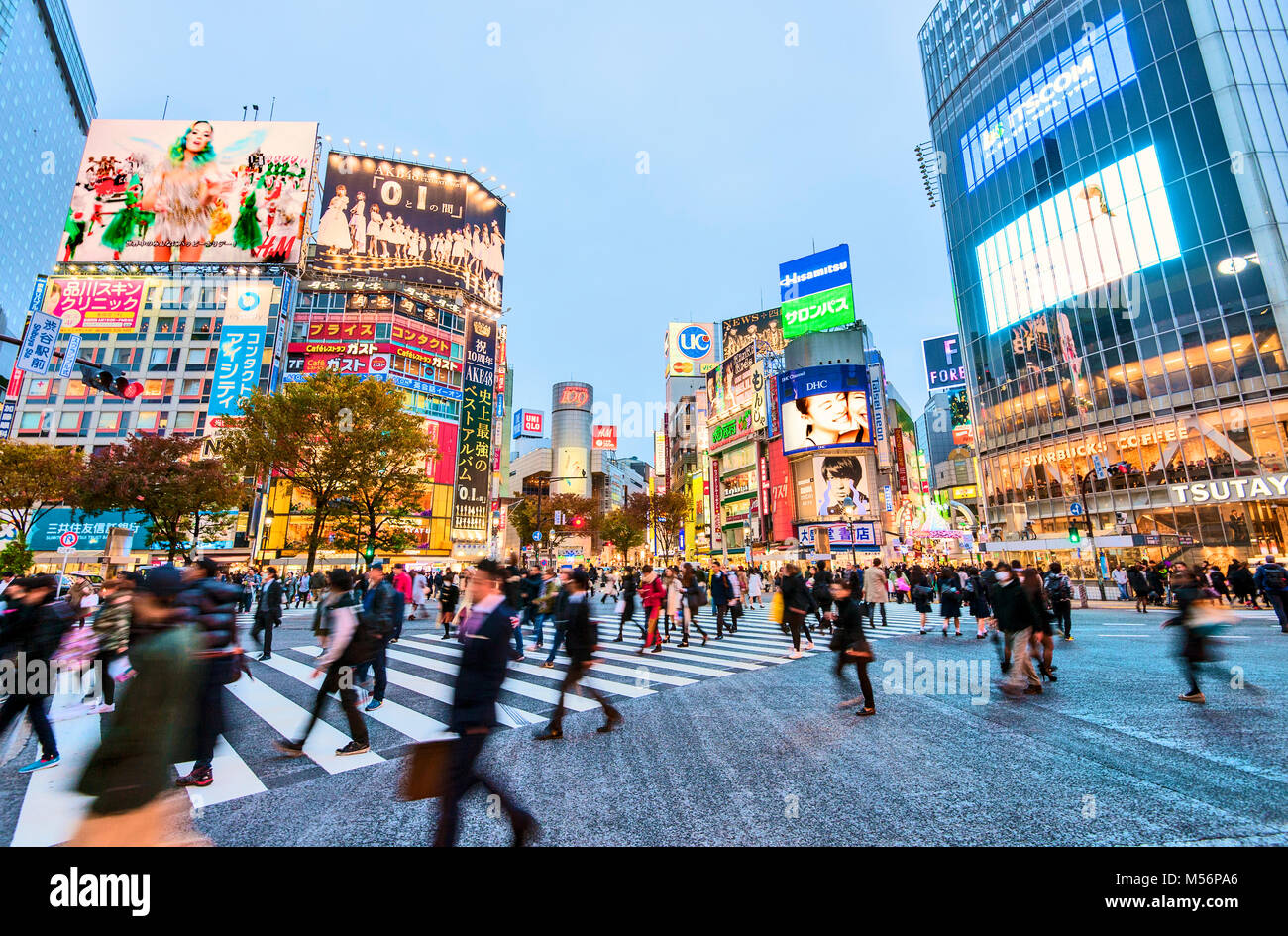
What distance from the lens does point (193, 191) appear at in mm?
44812

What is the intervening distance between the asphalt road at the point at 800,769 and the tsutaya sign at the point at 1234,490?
2666cm

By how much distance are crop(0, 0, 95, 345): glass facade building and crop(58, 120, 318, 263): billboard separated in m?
21.0

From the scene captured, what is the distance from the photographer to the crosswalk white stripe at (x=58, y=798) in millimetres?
3820

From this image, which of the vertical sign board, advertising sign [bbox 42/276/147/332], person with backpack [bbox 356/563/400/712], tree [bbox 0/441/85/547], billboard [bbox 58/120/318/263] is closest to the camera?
person with backpack [bbox 356/563/400/712]

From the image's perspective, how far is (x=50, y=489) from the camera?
98.2ft

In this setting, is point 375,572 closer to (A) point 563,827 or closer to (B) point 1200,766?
(A) point 563,827

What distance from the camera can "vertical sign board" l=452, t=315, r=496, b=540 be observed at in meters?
57.6

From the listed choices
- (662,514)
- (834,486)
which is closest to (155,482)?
(662,514)

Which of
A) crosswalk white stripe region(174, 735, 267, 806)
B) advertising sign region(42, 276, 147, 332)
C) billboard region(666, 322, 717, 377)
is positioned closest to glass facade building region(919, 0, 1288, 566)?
crosswalk white stripe region(174, 735, 267, 806)

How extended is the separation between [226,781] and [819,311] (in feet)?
178

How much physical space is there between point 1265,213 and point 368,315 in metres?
67.7

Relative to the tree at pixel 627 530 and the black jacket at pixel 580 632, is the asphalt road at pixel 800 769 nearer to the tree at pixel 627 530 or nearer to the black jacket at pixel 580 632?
the black jacket at pixel 580 632

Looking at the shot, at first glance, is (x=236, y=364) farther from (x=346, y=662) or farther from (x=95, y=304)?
(x=346, y=662)

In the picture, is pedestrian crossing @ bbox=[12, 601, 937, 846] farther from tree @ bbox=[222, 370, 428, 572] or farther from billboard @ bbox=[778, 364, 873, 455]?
billboard @ bbox=[778, 364, 873, 455]
